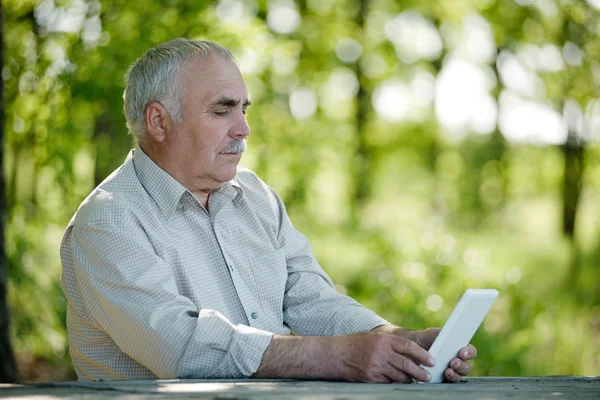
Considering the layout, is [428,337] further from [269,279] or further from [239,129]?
[239,129]

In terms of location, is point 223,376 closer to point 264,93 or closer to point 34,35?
point 34,35

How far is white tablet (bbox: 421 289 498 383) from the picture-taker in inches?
86.5

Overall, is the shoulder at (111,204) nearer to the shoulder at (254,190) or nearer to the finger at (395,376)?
the shoulder at (254,190)

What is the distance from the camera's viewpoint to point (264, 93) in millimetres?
6902

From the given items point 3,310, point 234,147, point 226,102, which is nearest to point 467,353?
point 234,147

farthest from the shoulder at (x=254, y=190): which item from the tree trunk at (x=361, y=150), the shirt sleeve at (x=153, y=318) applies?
the tree trunk at (x=361, y=150)

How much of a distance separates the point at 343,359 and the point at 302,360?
Answer: 4.5 inches

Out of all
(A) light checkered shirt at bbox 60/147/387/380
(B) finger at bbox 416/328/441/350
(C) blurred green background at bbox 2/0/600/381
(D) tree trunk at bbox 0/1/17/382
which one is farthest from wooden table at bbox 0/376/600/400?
(C) blurred green background at bbox 2/0/600/381

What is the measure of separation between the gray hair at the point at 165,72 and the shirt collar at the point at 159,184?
0.47 ft

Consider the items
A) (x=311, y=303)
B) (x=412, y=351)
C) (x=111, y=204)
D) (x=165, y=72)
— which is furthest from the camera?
(x=311, y=303)

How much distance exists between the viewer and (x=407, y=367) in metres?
2.25

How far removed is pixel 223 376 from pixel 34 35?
435 cm

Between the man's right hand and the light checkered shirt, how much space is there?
57 millimetres

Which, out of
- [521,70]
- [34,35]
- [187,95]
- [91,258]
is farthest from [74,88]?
[521,70]
